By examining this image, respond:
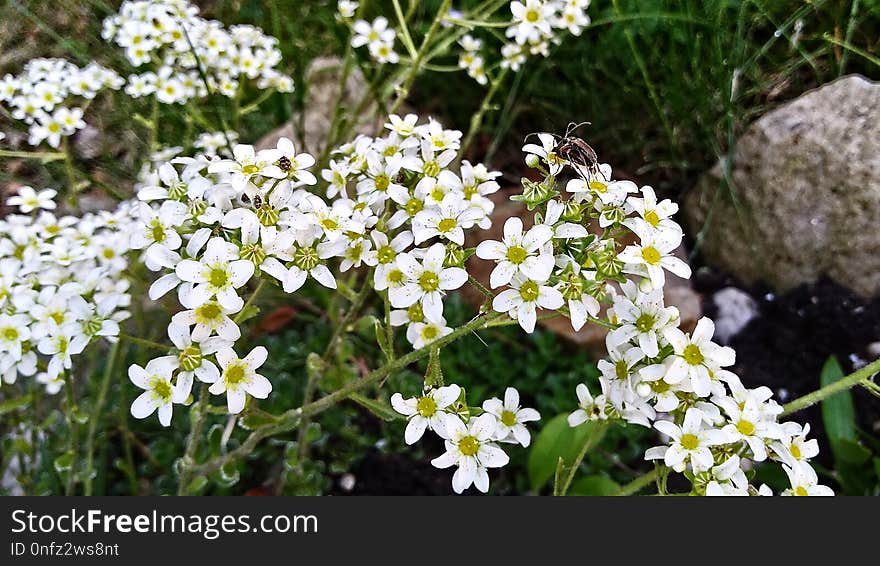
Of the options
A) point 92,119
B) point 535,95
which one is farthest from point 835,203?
point 92,119

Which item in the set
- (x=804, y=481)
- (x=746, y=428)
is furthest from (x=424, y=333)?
(x=804, y=481)

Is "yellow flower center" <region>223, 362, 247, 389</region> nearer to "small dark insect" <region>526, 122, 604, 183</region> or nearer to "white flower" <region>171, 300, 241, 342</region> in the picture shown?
"white flower" <region>171, 300, 241, 342</region>

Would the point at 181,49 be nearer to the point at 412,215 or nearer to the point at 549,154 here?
the point at 412,215

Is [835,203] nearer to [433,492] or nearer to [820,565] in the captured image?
[820,565]

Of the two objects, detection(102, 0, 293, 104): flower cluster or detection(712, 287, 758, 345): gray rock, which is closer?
detection(102, 0, 293, 104): flower cluster

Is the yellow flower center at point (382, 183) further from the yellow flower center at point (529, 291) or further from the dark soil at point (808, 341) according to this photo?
the dark soil at point (808, 341)

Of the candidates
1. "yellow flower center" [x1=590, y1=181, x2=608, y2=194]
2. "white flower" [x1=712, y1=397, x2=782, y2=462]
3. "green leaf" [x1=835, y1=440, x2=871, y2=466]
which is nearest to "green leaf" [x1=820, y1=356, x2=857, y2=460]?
"green leaf" [x1=835, y1=440, x2=871, y2=466]
